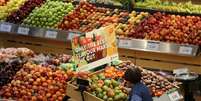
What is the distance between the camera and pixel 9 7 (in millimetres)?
9031

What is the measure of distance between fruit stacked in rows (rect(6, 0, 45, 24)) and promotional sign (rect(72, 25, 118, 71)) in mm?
3320

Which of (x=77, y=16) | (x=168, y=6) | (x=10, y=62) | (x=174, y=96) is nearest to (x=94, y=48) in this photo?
(x=174, y=96)

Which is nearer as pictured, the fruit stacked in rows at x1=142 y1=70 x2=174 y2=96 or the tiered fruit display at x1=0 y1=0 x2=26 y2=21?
the fruit stacked in rows at x1=142 y1=70 x2=174 y2=96

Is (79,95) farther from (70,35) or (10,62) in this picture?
(70,35)

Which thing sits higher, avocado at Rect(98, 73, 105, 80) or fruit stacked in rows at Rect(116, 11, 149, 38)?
fruit stacked in rows at Rect(116, 11, 149, 38)

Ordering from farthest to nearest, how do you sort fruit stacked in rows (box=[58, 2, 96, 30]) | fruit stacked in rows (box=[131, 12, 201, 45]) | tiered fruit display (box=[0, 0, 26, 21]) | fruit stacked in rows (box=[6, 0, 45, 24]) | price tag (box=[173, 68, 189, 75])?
tiered fruit display (box=[0, 0, 26, 21]) < fruit stacked in rows (box=[6, 0, 45, 24]) < fruit stacked in rows (box=[58, 2, 96, 30]) < fruit stacked in rows (box=[131, 12, 201, 45]) < price tag (box=[173, 68, 189, 75])

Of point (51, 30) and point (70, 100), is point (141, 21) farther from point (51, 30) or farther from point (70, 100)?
point (70, 100)

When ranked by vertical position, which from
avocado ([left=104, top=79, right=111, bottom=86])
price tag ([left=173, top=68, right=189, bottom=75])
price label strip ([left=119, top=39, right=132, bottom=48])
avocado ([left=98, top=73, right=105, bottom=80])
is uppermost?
price label strip ([left=119, top=39, right=132, bottom=48])

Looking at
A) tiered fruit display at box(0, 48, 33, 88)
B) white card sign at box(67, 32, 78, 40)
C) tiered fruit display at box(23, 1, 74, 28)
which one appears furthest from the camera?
tiered fruit display at box(23, 1, 74, 28)

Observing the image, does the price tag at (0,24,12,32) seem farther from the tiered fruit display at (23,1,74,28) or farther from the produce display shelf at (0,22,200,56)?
the tiered fruit display at (23,1,74,28)

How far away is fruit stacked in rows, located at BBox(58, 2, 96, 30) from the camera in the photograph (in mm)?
8211

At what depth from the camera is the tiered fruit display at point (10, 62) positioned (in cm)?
578

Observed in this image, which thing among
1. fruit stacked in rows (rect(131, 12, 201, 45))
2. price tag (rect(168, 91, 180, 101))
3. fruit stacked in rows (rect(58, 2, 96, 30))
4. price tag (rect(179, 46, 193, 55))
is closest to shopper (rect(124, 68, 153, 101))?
price tag (rect(168, 91, 180, 101))

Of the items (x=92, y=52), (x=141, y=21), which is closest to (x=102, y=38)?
(x=92, y=52)
